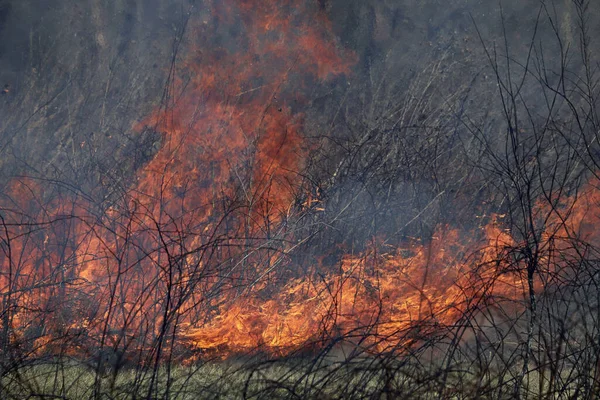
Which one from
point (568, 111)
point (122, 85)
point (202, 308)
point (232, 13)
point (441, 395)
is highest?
point (232, 13)

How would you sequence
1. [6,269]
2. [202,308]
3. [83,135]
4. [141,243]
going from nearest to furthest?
[202,308], [6,269], [141,243], [83,135]

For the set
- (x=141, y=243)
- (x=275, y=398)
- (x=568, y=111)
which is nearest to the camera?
(x=275, y=398)

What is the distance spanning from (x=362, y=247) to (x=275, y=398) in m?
5.41

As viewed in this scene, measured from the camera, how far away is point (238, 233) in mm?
8969

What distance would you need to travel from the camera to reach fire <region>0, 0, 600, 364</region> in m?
7.10

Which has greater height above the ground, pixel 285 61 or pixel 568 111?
pixel 285 61

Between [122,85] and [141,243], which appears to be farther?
[122,85]

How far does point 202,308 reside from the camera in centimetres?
716

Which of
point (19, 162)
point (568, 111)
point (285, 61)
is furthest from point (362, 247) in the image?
point (19, 162)

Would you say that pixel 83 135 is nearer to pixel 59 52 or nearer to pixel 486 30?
pixel 59 52

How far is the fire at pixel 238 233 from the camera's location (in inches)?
280

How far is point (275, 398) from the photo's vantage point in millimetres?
3484

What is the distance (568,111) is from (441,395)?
27.9ft

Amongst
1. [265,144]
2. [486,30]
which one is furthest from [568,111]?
[265,144]
